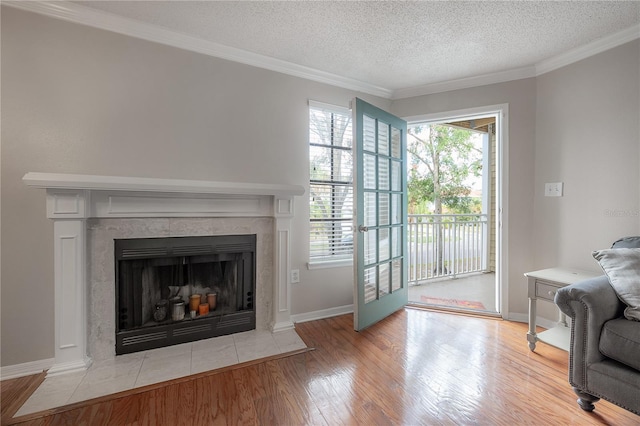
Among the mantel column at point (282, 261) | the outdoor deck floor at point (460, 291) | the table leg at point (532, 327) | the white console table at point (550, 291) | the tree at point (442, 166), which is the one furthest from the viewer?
the tree at point (442, 166)

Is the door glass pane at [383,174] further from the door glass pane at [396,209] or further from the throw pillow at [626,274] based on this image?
the throw pillow at [626,274]

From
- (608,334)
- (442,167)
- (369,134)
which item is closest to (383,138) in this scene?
(369,134)

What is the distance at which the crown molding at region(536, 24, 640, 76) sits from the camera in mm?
1979

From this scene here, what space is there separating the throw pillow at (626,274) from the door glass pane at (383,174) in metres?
1.53

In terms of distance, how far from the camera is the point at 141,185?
5.87ft

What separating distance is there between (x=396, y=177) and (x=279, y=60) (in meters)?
1.55

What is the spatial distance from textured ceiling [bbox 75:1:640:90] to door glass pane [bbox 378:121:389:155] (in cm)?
52

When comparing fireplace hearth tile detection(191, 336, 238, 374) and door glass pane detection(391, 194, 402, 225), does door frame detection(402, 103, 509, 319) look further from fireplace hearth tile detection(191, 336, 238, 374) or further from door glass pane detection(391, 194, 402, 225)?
fireplace hearth tile detection(191, 336, 238, 374)

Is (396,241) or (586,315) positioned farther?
(396,241)

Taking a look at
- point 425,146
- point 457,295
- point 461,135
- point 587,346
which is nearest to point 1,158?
point 587,346

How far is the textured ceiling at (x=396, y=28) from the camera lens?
1761 mm

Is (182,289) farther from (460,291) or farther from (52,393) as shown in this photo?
(460,291)

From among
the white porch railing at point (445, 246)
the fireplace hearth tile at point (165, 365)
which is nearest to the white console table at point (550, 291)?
the white porch railing at point (445, 246)

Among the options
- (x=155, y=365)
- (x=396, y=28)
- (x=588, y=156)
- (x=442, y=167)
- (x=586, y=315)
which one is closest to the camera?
(x=586, y=315)
